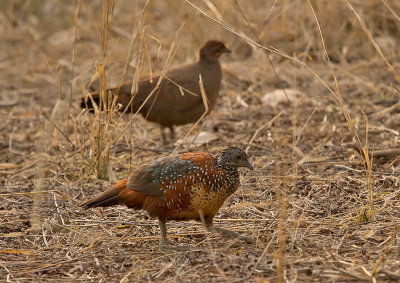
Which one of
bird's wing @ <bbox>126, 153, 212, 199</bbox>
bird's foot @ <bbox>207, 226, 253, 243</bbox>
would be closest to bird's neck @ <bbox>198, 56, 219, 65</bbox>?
bird's wing @ <bbox>126, 153, 212, 199</bbox>

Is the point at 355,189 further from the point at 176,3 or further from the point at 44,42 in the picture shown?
the point at 44,42

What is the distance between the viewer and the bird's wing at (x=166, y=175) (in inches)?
148

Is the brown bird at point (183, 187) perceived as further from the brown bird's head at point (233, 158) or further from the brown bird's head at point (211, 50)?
the brown bird's head at point (211, 50)

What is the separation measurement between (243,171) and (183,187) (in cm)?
151

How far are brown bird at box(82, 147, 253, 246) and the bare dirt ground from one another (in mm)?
177

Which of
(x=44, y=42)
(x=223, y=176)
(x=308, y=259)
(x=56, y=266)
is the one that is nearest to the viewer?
(x=308, y=259)

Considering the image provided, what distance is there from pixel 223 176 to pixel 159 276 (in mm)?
768

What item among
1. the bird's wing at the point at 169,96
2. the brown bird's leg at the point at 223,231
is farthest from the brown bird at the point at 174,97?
the brown bird's leg at the point at 223,231

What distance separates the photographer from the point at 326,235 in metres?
3.80

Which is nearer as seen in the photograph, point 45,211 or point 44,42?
point 45,211

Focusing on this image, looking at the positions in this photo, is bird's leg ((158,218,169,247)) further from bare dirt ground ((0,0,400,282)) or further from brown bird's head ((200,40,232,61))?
brown bird's head ((200,40,232,61))

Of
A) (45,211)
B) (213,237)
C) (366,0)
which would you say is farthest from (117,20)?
(213,237)

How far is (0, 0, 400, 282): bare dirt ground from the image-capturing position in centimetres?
345

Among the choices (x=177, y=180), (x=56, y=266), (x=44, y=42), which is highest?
(x=44, y=42)
